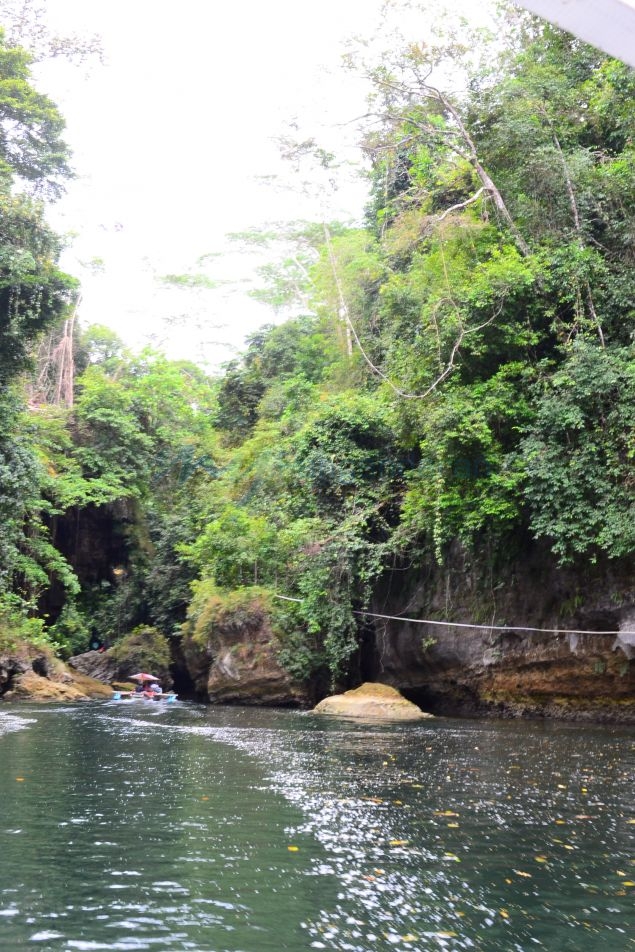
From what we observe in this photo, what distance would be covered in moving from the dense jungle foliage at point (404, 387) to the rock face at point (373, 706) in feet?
2.99

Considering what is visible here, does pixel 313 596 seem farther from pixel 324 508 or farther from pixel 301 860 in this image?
pixel 301 860

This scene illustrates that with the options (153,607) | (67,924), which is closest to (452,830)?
(67,924)

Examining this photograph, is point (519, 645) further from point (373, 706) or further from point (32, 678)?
point (32, 678)

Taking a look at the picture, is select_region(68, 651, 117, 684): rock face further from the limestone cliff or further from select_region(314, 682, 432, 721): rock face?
select_region(314, 682, 432, 721): rock face

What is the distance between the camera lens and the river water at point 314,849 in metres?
3.84

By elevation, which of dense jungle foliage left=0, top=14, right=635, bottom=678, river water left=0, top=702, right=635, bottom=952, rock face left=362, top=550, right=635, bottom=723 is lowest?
river water left=0, top=702, right=635, bottom=952

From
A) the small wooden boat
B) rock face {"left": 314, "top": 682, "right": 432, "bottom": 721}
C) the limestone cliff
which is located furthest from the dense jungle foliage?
the small wooden boat

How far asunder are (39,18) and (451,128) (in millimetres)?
12617

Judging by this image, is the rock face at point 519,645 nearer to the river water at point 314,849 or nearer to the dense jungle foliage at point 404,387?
the dense jungle foliage at point 404,387

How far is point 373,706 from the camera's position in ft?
52.2

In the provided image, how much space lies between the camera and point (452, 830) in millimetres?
5816

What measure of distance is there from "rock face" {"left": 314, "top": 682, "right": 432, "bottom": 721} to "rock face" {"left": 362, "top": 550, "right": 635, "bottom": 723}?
118cm

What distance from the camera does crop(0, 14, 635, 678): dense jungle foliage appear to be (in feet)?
44.7

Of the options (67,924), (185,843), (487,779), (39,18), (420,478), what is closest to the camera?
(67,924)
